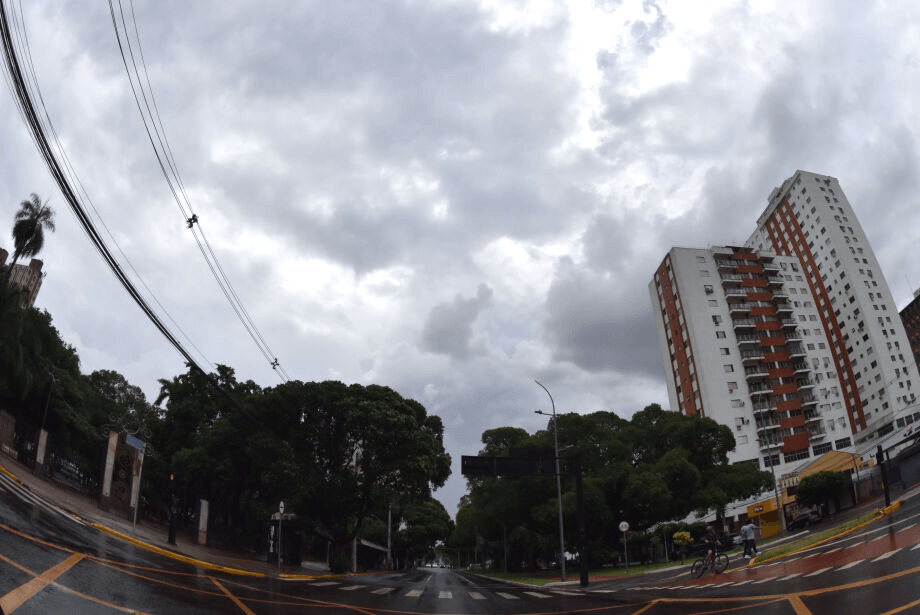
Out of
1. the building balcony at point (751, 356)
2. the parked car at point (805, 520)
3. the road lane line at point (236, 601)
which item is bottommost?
the road lane line at point (236, 601)

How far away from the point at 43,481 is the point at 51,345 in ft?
44.5

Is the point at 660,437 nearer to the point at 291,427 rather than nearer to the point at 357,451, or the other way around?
the point at 357,451

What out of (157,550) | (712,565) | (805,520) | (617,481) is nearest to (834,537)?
(712,565)

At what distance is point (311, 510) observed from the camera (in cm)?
3553

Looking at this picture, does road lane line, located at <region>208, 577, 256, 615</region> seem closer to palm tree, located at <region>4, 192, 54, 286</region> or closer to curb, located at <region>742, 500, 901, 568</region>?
curb, located at <region>742, 500, 901, 568</region>

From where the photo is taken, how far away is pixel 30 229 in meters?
31.2

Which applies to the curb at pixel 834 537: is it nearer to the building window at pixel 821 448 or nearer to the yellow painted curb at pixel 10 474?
the yellow painted curb at pixel 10 474

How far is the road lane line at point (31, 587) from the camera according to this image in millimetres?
8104

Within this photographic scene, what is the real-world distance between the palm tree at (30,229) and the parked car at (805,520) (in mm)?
50873

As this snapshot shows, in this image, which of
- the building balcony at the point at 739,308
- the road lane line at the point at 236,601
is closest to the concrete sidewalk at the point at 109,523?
the road lane line at the point at 236,601

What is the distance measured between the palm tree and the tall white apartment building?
71388mm

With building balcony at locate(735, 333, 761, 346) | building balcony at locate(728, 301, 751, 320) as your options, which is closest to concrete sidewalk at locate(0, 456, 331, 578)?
building balcony at locate(735, 333, 761, 346)

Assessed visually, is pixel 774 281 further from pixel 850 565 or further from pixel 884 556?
pixel 850 565

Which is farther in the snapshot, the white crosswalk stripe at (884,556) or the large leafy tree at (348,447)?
the large leafy tree at (348,447)
